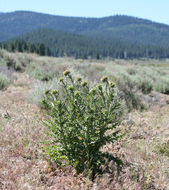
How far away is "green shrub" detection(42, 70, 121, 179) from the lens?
251 centimetres

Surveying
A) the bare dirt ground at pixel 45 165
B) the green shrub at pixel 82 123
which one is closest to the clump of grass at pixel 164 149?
the bare dirt ground at pixel 45 165

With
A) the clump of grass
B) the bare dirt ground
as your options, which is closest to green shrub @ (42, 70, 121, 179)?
the bare dirt ground

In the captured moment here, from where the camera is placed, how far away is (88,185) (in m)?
2.58

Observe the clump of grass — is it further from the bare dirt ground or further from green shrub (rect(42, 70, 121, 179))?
green shrub (rect(42, 70, 121, 179))

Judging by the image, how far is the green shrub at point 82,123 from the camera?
8.22ft

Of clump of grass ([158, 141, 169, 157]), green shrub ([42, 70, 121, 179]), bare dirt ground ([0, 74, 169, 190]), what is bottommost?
clump of grass ([158, 141, 169, 157])

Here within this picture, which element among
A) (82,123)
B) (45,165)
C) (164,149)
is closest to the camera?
(82,123)

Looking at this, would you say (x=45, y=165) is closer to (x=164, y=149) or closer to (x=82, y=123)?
(x=82, y=123)

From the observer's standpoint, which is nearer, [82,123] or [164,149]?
[82,123]

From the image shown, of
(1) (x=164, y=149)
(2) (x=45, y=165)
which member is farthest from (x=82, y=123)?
(1) (x=164, y=149)

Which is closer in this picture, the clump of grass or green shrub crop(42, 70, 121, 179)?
green shrub crop(42, 70, 121, 179)

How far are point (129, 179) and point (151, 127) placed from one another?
256cm

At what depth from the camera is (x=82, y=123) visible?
2.53 m

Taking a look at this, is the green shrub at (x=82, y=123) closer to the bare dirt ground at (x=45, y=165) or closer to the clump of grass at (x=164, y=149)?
the bare dirt ground at (x=45, y=165)
